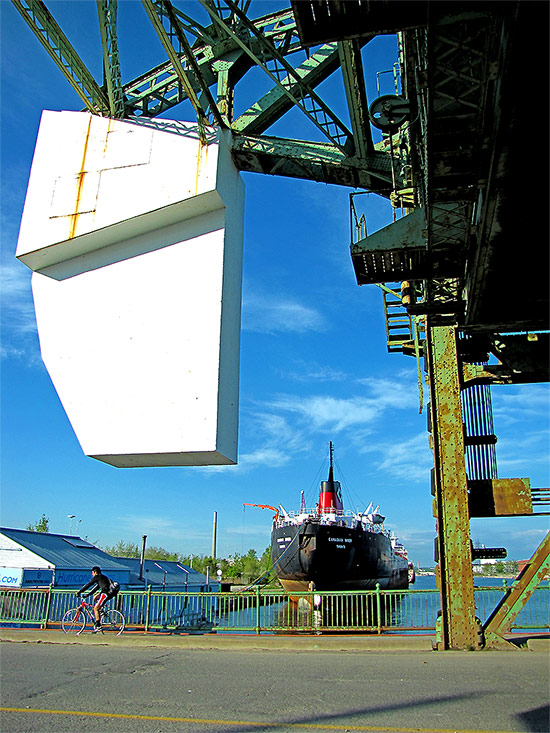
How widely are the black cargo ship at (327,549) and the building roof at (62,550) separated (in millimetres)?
11661

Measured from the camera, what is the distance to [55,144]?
12.4 meters

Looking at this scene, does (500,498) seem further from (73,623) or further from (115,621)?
(73,623)

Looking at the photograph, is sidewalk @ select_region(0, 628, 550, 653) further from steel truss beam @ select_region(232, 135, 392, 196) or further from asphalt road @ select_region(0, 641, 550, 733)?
steel truss beam @ select_region(232, 135, 392, 196)

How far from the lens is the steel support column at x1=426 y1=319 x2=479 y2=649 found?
10867mm

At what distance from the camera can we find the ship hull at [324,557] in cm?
3459

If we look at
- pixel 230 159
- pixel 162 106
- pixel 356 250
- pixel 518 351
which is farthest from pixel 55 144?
pixel 518 351

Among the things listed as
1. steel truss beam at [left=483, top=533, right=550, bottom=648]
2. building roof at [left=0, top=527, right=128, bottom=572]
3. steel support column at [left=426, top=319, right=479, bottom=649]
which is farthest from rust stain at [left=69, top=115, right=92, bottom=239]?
building roof at [left=0, top=527, right=128, bottom=572]

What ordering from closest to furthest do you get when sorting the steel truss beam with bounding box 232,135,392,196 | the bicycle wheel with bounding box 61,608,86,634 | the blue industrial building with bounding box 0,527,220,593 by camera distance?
the steel truss beam with bounding box 232,135,392,196, the bicycle wheel with bounding box 61,608,86,634, the blue industrial building with bounding box 0,527,220,593

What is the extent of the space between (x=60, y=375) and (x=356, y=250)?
6754mm

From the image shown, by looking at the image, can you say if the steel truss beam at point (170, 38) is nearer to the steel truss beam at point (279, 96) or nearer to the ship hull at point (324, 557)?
the steel truss beam at point (279, 96)

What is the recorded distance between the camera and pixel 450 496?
11.4m

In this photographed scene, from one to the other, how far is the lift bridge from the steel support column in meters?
0.03

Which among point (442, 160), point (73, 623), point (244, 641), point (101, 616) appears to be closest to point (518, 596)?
point (244, 641)

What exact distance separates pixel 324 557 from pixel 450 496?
82.1ft
